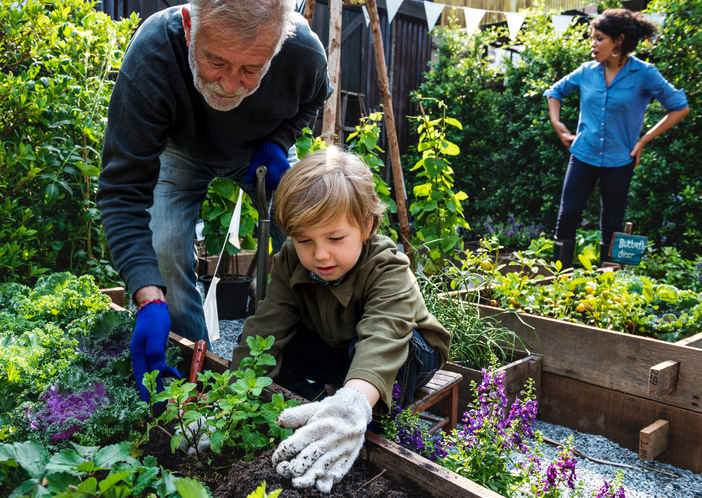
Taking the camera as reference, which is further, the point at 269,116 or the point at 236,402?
the point at 269,116

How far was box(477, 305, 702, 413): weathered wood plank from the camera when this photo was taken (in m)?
1.76

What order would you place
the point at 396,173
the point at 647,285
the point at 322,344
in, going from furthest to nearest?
the point at 396,173 → the point at 647,285 → the point at 322,344

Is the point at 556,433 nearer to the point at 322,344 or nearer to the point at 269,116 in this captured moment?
the point at 322,344

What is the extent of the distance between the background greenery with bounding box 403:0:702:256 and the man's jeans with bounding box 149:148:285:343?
421 centimetres

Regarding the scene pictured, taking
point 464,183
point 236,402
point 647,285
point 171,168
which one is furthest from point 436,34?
point 236,402

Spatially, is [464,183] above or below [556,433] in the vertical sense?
above

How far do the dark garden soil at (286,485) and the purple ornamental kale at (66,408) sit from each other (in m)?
0.42

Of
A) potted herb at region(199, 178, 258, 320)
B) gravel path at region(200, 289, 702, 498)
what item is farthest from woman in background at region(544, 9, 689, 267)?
potted herb at region(199, 178, 258, 320)

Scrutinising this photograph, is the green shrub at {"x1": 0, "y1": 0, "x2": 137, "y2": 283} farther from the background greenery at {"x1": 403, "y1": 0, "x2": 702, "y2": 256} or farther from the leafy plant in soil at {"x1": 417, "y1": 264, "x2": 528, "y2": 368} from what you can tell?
the background greenery at {"x1": 403, "y1": 0, "x2": 702, "y2": 256}

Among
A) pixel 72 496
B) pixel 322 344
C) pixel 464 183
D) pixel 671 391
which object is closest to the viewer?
pixel 72 496

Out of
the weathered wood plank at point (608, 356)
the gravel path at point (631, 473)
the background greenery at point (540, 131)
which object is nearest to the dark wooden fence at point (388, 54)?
the background greenery at point (540, 131)

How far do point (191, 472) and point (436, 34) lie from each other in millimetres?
7418

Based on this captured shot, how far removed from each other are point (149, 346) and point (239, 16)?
2.93ft

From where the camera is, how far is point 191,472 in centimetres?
109
